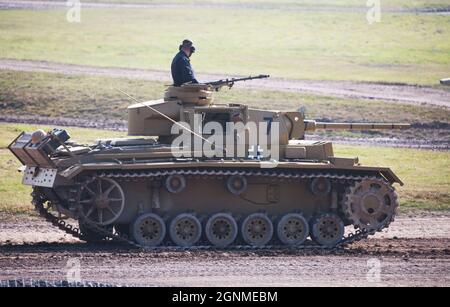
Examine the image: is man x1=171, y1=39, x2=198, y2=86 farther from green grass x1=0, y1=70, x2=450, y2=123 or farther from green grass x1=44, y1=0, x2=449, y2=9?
green grass x1=44, y1=0, x2=449, y2=9

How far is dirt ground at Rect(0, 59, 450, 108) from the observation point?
5225 centimetres

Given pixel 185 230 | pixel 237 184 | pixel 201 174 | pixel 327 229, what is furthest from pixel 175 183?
pixel 327 229

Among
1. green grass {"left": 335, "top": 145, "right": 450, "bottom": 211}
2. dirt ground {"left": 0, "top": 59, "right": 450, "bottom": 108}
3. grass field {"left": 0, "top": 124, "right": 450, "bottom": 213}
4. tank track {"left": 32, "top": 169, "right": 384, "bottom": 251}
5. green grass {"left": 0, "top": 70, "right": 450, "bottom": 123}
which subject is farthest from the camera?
dirt ground {"left": 0, "top": 59, "right": 450, "bottom": 108}

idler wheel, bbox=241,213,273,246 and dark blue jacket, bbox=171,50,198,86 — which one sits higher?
dark blue jacket, bbox=171,50,198,86

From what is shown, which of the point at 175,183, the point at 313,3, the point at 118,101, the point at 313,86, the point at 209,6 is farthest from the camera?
the point at 313,3

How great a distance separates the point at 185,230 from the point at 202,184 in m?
1.10

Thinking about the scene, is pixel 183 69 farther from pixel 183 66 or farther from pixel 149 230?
pixel 149 230

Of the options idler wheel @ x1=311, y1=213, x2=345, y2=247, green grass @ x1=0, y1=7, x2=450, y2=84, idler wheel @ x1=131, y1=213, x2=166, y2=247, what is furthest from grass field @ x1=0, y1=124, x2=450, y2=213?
green grass @ x1=0, y1=7, x2=450, y2=84

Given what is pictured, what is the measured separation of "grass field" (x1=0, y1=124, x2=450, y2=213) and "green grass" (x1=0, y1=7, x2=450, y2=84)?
14498 mm

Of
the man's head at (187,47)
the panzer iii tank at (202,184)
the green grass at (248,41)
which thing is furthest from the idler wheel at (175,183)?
the green grass at (248,41)

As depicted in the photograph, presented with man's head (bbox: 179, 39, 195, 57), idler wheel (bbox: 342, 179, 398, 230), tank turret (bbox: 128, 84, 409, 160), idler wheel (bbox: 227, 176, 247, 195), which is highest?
man's head (bbox: 179, 39, 195, 57)

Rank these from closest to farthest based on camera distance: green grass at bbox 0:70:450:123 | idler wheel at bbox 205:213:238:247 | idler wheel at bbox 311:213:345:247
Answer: idler wheel at bbox 205:213:238:247, idler wheel at bbox 311:213:345:247, green grass at bbox 0:70:450:123

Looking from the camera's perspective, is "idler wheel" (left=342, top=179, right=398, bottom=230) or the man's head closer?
"idler wheel" (left=342, top=179, right=398, bottom=230)

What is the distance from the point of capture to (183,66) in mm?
28188
